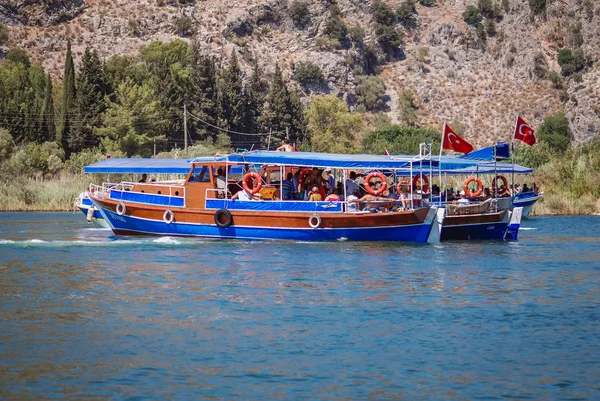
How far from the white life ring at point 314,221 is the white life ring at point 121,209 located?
7851 millimetres

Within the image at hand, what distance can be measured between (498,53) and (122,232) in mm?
97883

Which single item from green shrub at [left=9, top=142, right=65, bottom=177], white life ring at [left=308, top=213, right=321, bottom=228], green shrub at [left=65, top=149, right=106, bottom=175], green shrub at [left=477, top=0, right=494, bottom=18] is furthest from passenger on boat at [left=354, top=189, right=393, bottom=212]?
green shrub at [left=477, top=0, right=494, bottom=18]

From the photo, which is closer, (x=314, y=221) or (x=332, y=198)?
(x=314, y=221)

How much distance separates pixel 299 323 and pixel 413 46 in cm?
11897

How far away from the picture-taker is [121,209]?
1761 inches

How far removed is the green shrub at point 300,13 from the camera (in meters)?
138

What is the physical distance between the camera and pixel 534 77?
437ft

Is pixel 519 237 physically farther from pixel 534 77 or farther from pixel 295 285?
pixel 534 77

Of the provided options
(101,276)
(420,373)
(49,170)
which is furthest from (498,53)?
(420,373)

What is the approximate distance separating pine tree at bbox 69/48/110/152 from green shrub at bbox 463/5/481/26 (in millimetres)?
58212

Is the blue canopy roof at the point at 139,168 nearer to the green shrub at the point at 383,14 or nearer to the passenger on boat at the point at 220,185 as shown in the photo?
the passenger on boat at the point at 220,185

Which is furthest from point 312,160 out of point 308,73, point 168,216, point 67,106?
point 308,73

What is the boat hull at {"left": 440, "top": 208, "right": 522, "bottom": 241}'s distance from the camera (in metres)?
42.1

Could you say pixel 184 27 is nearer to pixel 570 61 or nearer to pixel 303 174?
pixel 570 61
